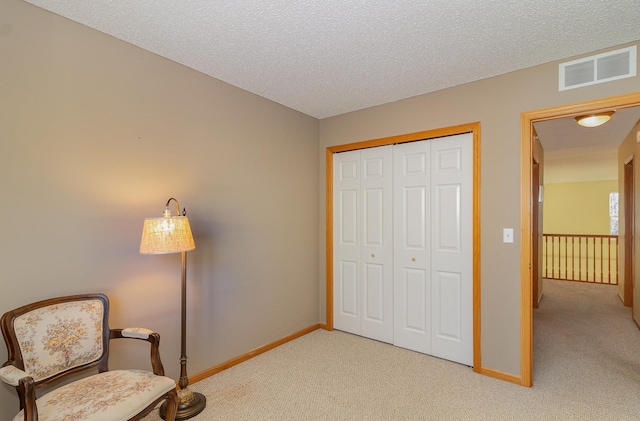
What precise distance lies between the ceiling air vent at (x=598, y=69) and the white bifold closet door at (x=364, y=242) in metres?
1.56

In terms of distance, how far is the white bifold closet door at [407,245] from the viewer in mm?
2963

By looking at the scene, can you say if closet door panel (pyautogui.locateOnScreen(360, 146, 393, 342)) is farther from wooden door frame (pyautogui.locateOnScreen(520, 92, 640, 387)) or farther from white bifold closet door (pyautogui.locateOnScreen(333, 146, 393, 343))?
Answer: wooden door frame (pyautogui.locateOnScreen(520, 92, 640, 387))

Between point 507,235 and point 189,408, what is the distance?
2.77m

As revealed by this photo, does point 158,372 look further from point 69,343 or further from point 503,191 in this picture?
point 503,191

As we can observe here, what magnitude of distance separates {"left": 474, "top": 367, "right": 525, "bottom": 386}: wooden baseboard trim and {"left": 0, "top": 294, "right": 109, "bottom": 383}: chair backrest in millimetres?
2873

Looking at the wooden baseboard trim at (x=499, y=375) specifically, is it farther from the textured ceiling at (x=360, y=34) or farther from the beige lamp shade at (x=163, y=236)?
the beige lamp shade at (x=163, y=236)

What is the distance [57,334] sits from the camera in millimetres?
1745

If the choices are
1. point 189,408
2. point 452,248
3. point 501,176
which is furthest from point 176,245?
point 501,176

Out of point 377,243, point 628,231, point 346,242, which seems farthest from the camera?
point 628,231

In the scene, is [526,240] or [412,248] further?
[412,248]

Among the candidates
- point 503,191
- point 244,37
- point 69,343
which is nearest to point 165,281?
point 69,343

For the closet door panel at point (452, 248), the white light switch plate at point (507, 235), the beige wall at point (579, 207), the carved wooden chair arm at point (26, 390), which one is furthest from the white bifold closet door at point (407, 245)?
the beige wall at point (579, 207)

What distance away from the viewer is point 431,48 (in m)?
2.27

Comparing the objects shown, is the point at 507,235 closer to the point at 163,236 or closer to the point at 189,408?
the point at 163,236
